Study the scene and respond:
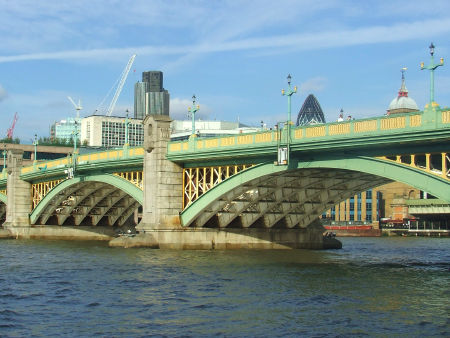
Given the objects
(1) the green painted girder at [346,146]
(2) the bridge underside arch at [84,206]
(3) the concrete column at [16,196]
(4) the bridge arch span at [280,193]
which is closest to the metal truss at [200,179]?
(1) the green painted girder at [346,146]

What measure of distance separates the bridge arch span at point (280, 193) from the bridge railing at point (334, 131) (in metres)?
1.79

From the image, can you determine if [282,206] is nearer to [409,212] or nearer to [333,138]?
[333,138]

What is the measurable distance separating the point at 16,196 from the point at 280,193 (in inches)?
1823

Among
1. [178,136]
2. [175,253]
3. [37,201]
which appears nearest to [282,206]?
[175,253]

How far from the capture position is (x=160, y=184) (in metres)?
62.6

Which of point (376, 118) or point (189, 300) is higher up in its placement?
point (376, 118)

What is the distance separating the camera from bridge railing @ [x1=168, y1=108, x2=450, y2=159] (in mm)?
39459

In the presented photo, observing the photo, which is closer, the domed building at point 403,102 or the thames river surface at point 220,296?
the thames river surface at point 220,296

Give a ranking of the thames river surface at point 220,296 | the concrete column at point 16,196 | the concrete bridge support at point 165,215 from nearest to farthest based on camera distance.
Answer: the thames river surface at point 220,296 < the concrete bridge support at point 165,215 < the concrete column at point 16,196

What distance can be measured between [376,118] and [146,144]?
26638 mm

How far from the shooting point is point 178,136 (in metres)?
180

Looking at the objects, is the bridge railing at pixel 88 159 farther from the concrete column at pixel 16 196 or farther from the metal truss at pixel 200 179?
the metal truss at pixel 200 179

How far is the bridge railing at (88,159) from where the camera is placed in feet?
229

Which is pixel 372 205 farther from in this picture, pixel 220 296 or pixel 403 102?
pixel 220 296
